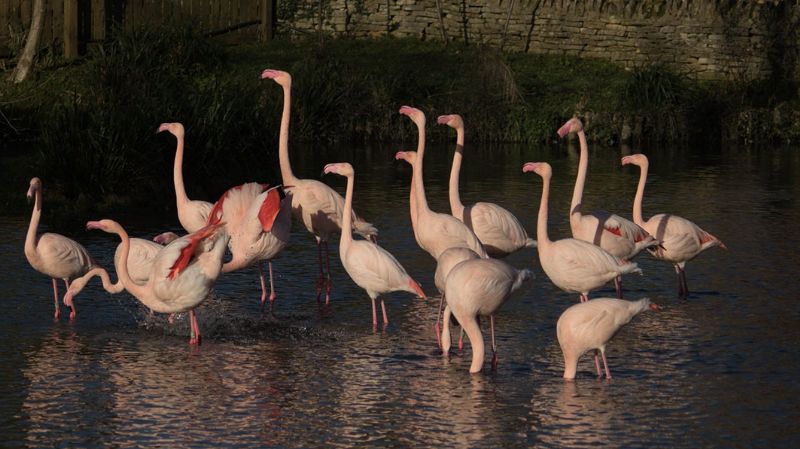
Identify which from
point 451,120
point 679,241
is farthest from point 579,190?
point 451,120

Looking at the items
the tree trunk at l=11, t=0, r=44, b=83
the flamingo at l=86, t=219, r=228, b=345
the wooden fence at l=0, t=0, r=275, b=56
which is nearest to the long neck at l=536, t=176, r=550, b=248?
the flamingo at l=86, t=219, r=228, b=345

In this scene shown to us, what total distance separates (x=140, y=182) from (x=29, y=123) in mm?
4598

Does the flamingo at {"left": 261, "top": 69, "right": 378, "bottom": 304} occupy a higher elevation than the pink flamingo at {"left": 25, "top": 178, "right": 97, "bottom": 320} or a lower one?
higher

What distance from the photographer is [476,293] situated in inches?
390

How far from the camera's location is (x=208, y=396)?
9344mm

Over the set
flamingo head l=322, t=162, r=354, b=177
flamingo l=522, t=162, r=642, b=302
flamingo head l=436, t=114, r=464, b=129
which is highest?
flamingo head l=436, t=114, r=464, b=129

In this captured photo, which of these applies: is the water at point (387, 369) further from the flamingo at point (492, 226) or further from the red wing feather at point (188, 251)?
the red wing feather at point (188, 251)

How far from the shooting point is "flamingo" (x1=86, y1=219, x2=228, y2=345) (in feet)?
35.0

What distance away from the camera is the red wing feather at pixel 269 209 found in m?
11.8

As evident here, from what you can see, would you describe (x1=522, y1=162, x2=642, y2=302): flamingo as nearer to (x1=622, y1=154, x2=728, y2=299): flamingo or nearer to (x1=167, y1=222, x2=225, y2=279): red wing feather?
(x1=622, y1=154, x2=728, y2=299): flamingo

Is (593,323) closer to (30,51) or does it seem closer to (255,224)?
(255,224)

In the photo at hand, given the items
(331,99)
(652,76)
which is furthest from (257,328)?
(652,76)

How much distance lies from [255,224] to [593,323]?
367 centimetres

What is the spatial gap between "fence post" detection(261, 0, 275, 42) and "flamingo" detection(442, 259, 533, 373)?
21466 millimetres
